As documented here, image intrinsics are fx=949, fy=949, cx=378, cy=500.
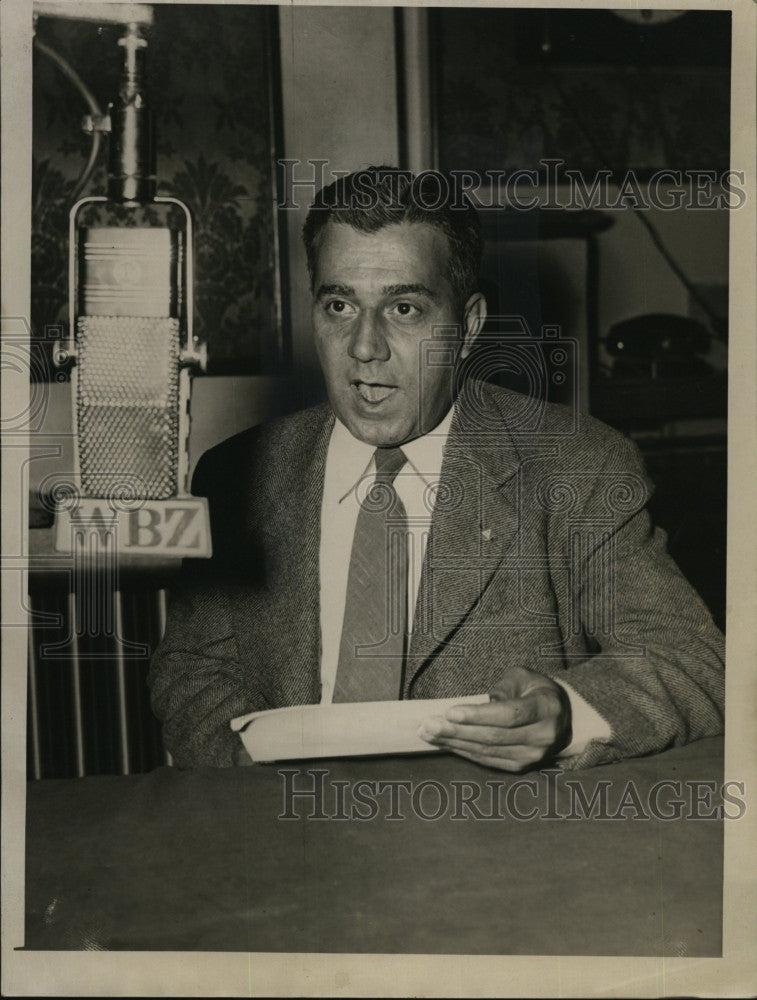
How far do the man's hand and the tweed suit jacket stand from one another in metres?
0.03

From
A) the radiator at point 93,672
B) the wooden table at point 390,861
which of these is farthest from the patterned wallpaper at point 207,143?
the wooden table at point 390,861

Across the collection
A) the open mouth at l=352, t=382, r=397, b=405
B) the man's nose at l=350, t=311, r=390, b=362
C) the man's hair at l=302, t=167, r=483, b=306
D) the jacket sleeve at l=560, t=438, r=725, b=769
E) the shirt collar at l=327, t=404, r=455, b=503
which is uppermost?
the man's hair at l=302, t=167, r=483, b=306

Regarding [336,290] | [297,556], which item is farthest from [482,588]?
[336,290]

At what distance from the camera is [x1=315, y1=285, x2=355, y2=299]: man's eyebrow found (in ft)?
6.18

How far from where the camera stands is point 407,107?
6.34ft

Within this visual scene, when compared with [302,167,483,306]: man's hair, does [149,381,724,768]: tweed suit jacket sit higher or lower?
lower

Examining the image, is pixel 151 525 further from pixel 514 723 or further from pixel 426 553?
pixel 514 723

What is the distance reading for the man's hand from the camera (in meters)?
1.88

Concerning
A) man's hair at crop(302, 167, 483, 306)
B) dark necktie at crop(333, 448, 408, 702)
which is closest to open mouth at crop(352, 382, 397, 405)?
dark necktie at crop(333, 448, 408, 702)

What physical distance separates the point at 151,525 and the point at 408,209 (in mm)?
828

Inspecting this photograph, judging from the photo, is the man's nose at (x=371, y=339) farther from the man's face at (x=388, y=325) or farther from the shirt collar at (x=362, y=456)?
the shirt collar at (x=362, y=456)

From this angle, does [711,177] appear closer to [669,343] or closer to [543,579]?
[669,343]

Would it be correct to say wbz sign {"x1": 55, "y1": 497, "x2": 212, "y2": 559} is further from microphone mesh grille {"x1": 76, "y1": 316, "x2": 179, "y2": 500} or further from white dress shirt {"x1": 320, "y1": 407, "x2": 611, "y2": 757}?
white dress shirt {"x1": 320, "y1": 407, "x2": 611, "y2": 757}

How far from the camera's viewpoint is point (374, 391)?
1910 mm
